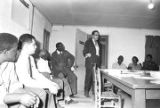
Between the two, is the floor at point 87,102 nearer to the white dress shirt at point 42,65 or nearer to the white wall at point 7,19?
the white dress shirt at point 42,65

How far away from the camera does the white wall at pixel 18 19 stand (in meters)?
3.30

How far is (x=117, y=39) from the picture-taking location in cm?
756

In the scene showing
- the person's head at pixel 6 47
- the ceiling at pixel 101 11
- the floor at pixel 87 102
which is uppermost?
the ceiling at pixel 101 11

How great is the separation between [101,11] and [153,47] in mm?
3100

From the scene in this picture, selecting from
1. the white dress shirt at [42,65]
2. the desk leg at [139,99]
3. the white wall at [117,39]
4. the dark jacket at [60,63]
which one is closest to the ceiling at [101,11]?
the white wall at [117,39]

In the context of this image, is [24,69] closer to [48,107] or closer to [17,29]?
[48,107]

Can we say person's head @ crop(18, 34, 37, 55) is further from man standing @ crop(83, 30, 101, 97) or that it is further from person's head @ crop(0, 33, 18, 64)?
Result: man standing @ crop(83, 30, 101, 97)

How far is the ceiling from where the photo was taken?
4.69 m

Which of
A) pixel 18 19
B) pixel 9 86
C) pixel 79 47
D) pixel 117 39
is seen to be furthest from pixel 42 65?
pixel 117 39

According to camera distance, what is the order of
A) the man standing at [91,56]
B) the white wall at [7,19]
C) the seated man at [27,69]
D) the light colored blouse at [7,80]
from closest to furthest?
the light colored blouse at [7,80], the seated man at [27,69], the white wall at [7,19], the man standing at [91,56]

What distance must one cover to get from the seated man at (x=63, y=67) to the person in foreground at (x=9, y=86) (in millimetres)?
3577

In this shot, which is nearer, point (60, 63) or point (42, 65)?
point (42, 65)

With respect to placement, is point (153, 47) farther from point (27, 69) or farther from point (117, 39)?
point (27, 69)

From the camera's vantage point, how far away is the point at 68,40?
7.43m
